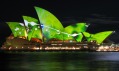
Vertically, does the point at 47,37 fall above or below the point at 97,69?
above

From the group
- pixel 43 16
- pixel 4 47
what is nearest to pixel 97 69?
pixel 43 16

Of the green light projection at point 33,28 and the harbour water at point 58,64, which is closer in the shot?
the harbour water at point 58,64

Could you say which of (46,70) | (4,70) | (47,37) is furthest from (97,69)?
(47,37)

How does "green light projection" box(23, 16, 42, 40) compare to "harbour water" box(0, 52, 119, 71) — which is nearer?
"harbour water" box(0, 52, 119, 71)

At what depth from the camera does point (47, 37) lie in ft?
360

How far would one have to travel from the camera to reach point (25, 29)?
11119cm

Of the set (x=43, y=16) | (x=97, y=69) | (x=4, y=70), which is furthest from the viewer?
(x=43, y=16)

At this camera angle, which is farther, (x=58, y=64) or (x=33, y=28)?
(x=33, y=28)

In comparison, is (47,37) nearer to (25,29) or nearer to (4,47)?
(25,29)

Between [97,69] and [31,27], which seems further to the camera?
[31,27]

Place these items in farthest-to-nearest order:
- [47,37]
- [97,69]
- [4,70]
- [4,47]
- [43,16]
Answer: [4,47] → [47,37] → [43,16] → [97,69] → [4,70]

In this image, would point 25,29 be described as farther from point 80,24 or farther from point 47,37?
point 80,24

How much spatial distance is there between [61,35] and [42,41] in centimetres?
740

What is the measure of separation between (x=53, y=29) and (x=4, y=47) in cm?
2356
